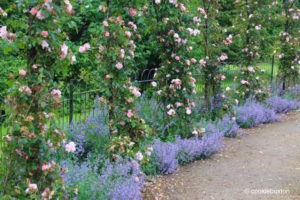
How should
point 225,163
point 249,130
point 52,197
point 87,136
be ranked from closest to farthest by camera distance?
point 52,197, point 87,136, point 225,163, point 249,130

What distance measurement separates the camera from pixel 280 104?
8.63 metres

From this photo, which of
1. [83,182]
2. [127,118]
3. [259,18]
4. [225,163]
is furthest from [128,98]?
→ [259,18]

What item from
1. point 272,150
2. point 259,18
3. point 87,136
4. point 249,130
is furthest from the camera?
point 259,18

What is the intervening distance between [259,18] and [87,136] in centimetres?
524

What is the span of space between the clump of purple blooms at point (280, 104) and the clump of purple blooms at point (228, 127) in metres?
1.96

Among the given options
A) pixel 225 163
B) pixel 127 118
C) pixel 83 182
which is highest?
pixel 127 118

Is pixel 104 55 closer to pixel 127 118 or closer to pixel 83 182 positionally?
pixel 127 118

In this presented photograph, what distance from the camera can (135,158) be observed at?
441 centimetres

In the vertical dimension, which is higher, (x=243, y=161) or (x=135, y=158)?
(x=135, y=158)

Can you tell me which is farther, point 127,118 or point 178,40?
point 178,40

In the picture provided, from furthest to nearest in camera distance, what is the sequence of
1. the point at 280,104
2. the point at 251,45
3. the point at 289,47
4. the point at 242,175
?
1. the point at 289,47
2. the point at 280,104
3. the point at 251,45
4. the point at 242,175

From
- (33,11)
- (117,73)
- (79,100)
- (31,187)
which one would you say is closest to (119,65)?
(117,73)

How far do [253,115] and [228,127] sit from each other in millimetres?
986

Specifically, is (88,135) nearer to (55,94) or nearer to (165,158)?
(165,158)
